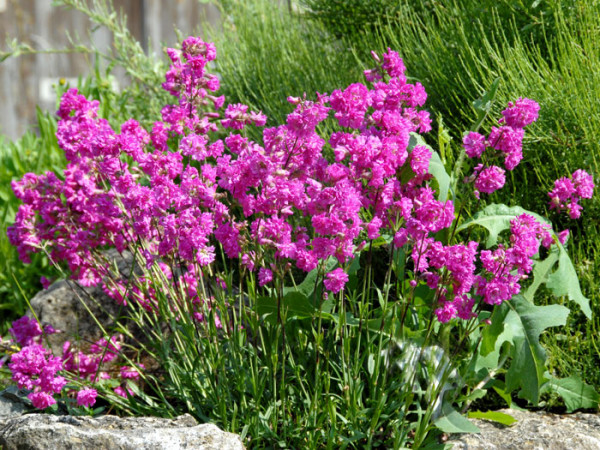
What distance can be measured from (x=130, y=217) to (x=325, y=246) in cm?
86

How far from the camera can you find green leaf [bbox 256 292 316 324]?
245 centimetres

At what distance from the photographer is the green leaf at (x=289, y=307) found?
2449 mm

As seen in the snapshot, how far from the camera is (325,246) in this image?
6.72 feet

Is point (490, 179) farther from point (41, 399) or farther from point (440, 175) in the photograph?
point (41, 399)

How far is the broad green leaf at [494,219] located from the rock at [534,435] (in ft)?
2.16

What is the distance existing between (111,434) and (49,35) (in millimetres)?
6237

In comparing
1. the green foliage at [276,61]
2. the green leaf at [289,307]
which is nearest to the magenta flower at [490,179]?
the green leaf at [289,307]

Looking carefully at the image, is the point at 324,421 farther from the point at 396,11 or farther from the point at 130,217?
the point at 396,11

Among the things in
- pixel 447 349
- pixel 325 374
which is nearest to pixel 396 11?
pixel 447 349

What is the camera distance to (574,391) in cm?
286

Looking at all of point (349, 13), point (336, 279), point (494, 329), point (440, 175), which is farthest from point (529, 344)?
point (349, 13)

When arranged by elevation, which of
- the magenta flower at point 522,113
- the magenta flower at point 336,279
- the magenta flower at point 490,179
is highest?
the magenta flower at point 522,113

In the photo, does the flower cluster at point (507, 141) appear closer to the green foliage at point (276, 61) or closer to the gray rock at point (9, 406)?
the green foliage at point (276, 61)

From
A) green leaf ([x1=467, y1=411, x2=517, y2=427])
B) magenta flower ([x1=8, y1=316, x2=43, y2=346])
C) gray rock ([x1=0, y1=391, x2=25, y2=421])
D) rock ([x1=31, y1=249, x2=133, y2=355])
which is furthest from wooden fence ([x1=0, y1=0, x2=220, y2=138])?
green leaf ([x1=467, y1=411, x2=517, y2=427])
